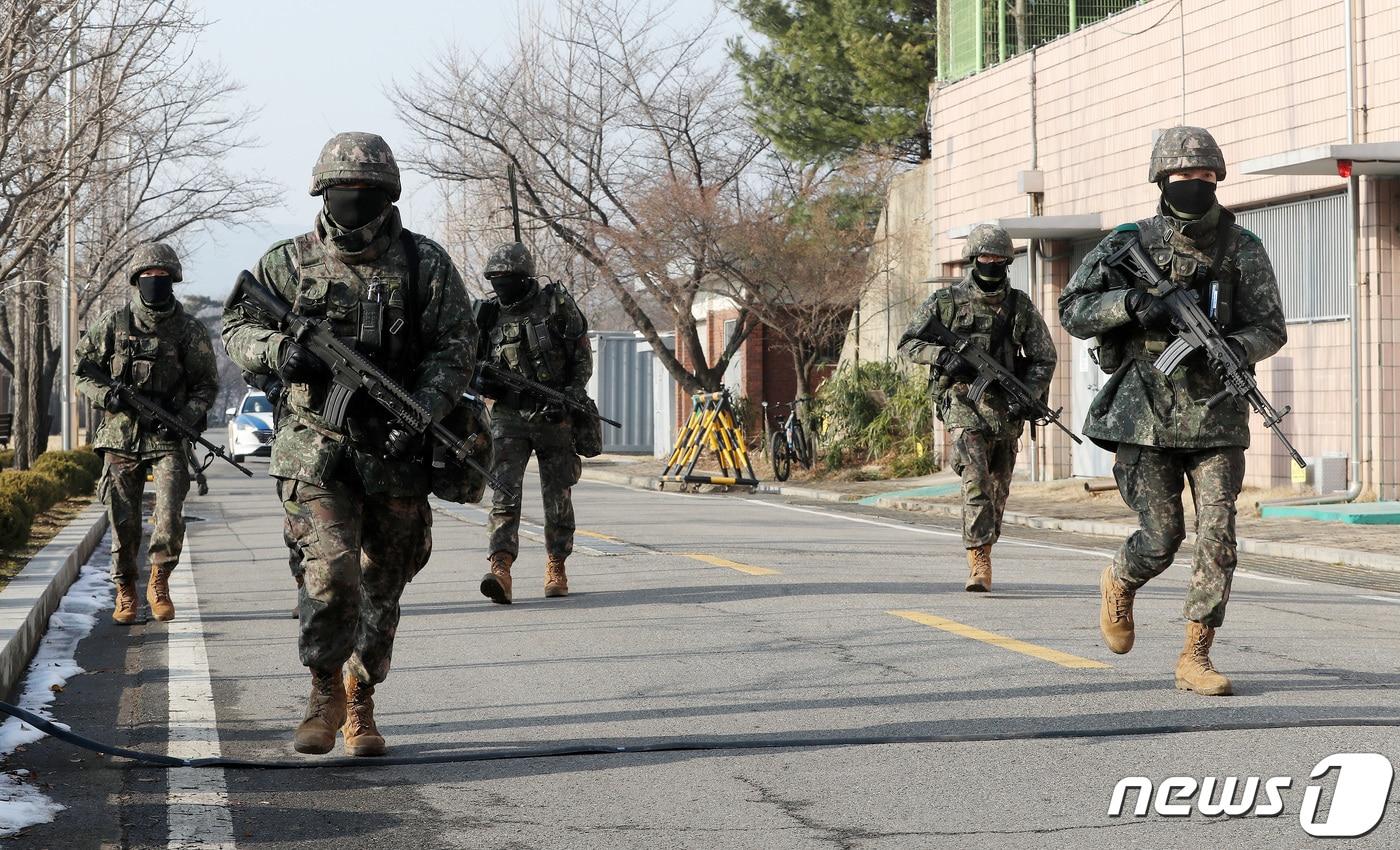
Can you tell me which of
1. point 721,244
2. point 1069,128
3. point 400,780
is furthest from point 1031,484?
point 400,780

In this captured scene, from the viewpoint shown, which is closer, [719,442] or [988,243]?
[988,243]

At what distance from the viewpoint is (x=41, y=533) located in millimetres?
15641

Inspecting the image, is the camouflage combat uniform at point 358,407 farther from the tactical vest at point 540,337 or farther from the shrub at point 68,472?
the shrub at point 68,472

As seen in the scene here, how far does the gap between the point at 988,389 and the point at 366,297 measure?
5408 mm

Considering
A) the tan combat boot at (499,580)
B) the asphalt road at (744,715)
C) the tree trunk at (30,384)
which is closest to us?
the asphalt road at (744,715)

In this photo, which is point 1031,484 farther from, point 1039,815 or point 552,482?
point 1039,815

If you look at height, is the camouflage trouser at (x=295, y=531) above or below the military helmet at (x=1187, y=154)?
below

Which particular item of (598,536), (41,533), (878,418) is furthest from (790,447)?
(41,533)

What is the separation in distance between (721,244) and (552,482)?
21.1 m

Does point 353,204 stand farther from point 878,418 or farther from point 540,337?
point 878,418

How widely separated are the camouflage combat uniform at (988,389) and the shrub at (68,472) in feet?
39.3

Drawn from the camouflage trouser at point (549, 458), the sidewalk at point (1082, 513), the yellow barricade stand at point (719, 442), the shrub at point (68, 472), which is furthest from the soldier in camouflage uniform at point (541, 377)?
the yellow barricade stand at point (719, 442)

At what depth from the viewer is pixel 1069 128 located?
23891mm

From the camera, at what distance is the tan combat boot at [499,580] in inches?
406
